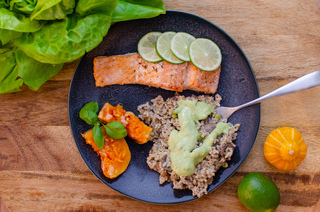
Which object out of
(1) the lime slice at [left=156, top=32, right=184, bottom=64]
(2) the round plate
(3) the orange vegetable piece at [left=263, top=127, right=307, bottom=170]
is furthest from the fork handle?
(1) the lime slice at [left=156, top=32, right=184, bottom=64]

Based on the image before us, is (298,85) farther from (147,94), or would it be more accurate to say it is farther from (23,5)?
(23,5)

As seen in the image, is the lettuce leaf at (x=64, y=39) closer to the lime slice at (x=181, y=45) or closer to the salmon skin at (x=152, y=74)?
the salmon skin at (x=152, y=74)

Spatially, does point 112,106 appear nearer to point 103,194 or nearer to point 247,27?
point 103,194

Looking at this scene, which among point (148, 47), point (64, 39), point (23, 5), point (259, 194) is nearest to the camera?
point (23, 5)

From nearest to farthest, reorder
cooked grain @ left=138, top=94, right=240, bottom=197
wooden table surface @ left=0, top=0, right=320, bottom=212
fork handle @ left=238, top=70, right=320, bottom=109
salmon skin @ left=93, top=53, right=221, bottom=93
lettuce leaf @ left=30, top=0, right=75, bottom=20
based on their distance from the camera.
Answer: lettuce leaf @ left=30, top=0, right=75, bottom=20 → fork handle @ left=238, top=70, right=320, bottom=109 → cooked grain @ left=138, top=94, right=240, bottom=197 → salmon skin @ left=93, top=53, right=221, bottom=93 → wooden table surface @ left=0, top=0, right=320, bottom=212

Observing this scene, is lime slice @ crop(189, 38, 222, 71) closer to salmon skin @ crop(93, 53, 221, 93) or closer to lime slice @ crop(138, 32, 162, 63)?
salmon skin @ crop(93, 53, 221, 93)

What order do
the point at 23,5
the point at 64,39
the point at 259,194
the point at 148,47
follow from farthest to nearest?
the point at 148,47 → the point at 259,194 → the point at 64,39 → the point at 23,5

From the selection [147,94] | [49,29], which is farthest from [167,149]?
[49,29]

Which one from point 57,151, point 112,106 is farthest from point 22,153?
point 112,106
